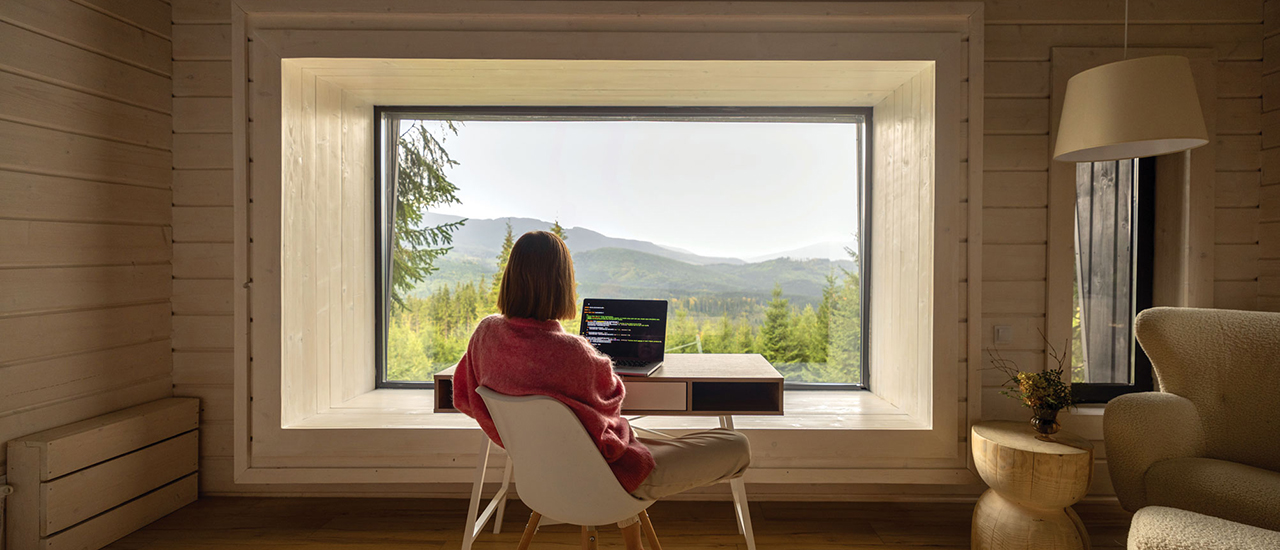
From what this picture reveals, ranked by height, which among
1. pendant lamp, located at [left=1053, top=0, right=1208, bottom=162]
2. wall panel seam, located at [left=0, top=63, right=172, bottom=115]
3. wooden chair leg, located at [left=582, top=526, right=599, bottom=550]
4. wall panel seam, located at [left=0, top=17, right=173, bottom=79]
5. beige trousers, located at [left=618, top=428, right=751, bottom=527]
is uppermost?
wall panel seam, located at [left=0, top=17, right=173, bottom=79]

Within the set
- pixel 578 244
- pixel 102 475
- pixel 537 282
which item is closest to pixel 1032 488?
pixel 537 282

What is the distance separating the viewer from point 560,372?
1.42 metres

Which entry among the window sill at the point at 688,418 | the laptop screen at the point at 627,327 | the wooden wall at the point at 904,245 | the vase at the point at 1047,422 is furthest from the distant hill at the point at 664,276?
the vase at the point at 1047,422

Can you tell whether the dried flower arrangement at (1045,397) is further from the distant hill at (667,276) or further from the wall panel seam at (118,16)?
the wall panel seam at (118,16)

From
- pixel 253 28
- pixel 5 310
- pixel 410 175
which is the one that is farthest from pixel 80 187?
pixel 410 175

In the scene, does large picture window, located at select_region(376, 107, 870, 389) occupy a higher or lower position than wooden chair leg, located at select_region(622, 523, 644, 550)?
higher

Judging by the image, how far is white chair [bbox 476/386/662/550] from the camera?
136 centimetres

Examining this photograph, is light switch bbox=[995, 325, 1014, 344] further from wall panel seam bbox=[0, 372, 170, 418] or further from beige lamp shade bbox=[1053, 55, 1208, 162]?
wall panel seam bbox=[0, 372, 170, 418]

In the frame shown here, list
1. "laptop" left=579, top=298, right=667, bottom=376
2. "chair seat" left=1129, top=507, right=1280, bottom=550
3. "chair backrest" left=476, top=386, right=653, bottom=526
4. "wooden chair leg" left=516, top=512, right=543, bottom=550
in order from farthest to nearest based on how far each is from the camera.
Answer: "laptop" left=579, top=298, right=667, bottom=376, "wooden chair leg" left=516, top=512, right=543, bottom=550, "chair backrest" left=476, top=386, right=653, bottom=526, "chair seat" left=1129, top=507, right=1280, bottom=550

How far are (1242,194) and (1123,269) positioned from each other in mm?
487

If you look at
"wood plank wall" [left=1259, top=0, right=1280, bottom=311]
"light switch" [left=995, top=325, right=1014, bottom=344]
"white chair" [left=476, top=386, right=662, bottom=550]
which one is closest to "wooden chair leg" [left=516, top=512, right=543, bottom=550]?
"white chair" [left=476, top=386, right=662, bottom=550]

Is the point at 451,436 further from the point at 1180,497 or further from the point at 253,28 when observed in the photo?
the point at 1180,497

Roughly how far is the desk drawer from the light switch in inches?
53.4

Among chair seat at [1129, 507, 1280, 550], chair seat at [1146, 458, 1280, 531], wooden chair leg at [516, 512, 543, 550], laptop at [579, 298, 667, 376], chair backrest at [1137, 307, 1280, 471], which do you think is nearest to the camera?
chair seat at [1129, 507, 1280, 550]
